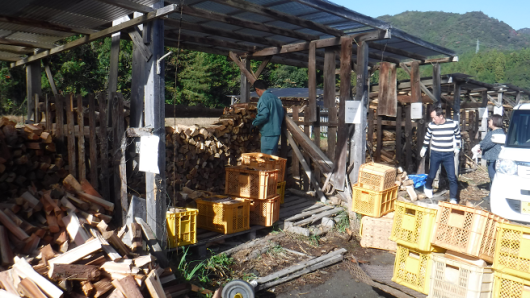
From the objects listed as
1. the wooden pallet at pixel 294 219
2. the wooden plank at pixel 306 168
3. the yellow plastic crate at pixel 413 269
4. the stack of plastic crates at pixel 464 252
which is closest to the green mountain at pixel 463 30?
the wooden plank at pixel 306 168

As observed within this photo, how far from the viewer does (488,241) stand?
156 inches

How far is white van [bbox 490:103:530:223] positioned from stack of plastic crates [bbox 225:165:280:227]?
3.56 metres

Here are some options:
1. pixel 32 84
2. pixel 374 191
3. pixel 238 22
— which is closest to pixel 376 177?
pixel 374 191

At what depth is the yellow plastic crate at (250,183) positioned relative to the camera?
21.2 feet

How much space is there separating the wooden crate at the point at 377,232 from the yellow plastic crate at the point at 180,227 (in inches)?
105

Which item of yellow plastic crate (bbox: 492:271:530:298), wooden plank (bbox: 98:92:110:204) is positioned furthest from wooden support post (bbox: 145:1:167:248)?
yellow plastic crate (bbox: 492:271:530:298)

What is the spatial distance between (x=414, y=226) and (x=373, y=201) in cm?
211

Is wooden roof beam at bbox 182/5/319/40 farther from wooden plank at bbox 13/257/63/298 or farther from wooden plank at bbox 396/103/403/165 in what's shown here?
wooden plank at bbox 396/103/403/165

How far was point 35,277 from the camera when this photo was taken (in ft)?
11.9

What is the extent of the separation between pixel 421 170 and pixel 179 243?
7.73 metres

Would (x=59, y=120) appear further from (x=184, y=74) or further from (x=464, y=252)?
(x=184, y=74)

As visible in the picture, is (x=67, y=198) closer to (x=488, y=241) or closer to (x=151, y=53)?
(x=151, y=53)

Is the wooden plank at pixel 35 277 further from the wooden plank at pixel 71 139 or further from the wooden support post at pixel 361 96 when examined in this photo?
the wooden support post at pixel 361 96

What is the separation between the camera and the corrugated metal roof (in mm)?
4754
